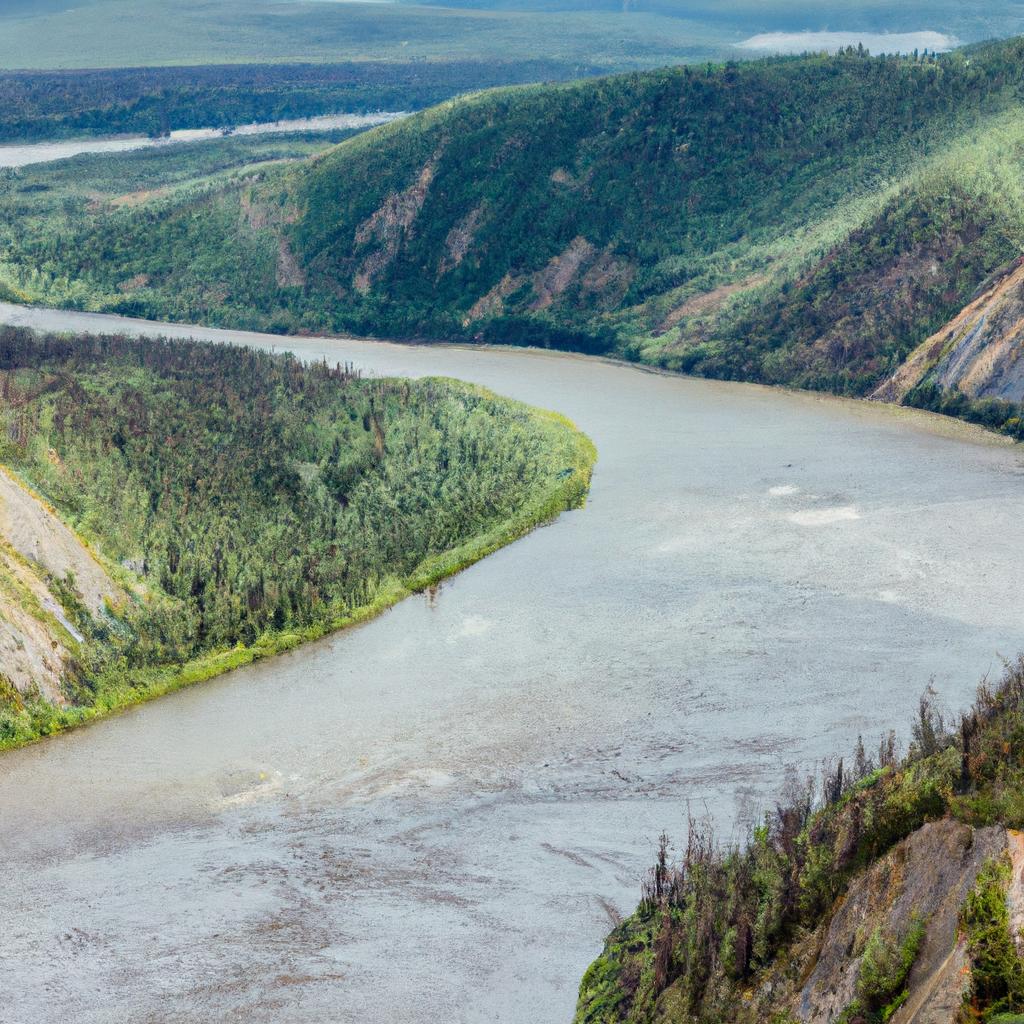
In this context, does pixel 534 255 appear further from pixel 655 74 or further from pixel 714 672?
pixel 714 672

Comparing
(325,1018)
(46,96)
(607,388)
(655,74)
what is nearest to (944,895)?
(325,1018)

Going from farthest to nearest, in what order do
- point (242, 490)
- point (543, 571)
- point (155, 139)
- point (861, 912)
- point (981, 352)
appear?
point (155, 139) → point (981, 352) → point (242, 490) → point (543, 571) → point (861, 912)

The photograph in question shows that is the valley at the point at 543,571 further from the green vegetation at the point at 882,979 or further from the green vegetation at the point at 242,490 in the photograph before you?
the green vegetation at the point at 242,490

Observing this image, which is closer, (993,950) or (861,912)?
(993,950)

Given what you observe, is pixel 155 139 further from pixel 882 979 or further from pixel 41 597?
pixel 882 979

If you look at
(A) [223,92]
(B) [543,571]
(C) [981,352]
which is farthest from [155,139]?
(B) [543,571]

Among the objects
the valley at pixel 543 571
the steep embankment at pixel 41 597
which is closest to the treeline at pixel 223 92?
the valley at pixel 543 571
